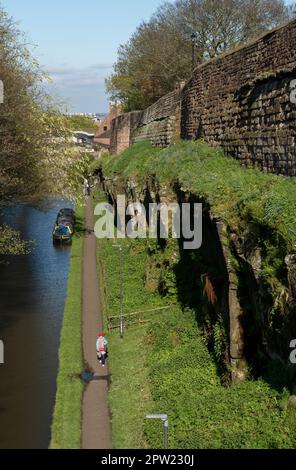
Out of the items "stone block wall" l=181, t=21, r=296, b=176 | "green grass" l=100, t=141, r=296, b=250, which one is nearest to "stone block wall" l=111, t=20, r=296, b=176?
"stone block wall" l=181, t=21, r=296, b=176

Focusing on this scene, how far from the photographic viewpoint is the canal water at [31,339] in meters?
15.2

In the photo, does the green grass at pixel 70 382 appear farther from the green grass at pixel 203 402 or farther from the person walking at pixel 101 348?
the green grass at pixel 203 402

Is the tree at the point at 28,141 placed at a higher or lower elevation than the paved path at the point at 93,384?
higher

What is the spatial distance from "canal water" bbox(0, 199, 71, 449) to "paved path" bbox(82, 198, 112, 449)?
958mm

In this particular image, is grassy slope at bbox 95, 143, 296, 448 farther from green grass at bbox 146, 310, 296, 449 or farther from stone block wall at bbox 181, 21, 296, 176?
stone block wall at bbox 181, 21, 296, 176

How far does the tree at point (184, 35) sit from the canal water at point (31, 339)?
18730 mm

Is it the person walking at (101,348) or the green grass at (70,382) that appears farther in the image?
the person walking at (101,348)

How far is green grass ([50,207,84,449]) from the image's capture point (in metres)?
14.2

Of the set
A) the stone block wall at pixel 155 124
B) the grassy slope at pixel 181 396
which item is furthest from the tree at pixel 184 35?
the grassy slope at pixel 181 396

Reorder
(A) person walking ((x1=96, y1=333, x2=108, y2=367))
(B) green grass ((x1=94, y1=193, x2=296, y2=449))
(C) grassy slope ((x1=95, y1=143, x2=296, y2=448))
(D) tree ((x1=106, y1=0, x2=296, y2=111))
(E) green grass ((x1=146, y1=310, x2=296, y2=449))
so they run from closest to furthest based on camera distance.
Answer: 1. (E) green grass ((x1=146, y1=310, x2=296, y2=449))
2. (C) grassy slope ((x1=95, y1=143, x2=296, y2=448))
3. (B) green grass ((x1=94, y1=193, x2=296, y2=449))
4. (A) person walking ((x1=96, y1=333, x2=108, y2=367))
5. (D) tree ((x1=106, y1=0, x2=296, y2=111))

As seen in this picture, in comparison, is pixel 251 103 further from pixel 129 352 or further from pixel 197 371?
pixel 129 352

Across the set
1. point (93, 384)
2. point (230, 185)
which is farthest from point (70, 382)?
point (230, 185)

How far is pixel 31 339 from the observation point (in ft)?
70.3
